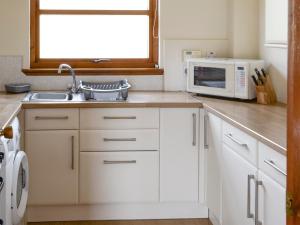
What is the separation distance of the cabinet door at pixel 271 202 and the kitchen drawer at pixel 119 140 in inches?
51.4

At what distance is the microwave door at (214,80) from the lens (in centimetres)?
343

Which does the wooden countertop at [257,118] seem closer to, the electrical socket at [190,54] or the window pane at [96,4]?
the electrical socket at [190,54]

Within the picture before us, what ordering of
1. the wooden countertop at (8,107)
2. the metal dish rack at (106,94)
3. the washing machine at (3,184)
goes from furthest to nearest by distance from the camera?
the metal dish rack at (106,94), the wooden countertop at (8,107), the washing machine at (3,184)

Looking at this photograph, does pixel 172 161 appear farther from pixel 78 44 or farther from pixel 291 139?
pixel 291 139

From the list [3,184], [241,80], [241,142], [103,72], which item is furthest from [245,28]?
[3,184]

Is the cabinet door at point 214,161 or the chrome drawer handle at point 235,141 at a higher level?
the chrome drawer handle at point 235,141

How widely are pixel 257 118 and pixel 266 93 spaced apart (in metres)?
0.64

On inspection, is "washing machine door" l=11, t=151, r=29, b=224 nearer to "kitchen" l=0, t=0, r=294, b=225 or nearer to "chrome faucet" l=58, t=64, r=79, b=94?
"kitchen" l=0, t=0, r=294, b=225

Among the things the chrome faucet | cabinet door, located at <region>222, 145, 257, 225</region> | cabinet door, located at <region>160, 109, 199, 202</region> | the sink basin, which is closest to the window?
the chrome faucet

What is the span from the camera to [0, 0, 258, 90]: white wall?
12.8ft

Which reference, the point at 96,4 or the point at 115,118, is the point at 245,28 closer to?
the point at 96,4

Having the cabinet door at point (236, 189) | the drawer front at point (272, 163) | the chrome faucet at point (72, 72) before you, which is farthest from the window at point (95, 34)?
the drawer front at point (272, 163)

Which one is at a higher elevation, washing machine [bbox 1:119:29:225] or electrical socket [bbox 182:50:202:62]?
electrical socket [bbox 182:50:202:62]

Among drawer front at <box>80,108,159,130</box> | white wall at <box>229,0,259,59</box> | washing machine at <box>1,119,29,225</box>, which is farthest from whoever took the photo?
white wall at <box>229,0,259,59</box>
